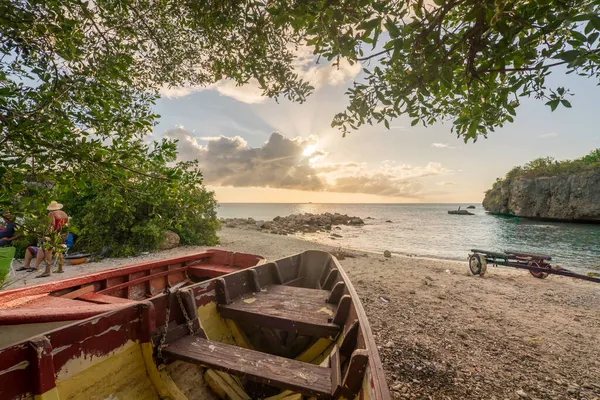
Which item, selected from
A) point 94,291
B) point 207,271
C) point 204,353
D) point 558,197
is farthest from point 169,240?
point 558,197

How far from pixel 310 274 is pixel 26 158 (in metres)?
5.51

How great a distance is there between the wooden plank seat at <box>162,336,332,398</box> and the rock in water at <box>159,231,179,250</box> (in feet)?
40.9

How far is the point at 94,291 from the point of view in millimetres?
4688

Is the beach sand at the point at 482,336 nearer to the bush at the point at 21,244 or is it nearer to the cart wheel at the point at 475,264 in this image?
the cart wheel at the point at 475,264

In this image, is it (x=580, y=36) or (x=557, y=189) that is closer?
(x=580, y=36)

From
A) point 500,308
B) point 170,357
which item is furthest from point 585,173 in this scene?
point 170,357

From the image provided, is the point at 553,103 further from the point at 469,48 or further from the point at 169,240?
the point at 169,240

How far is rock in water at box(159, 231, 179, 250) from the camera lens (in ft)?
45.7

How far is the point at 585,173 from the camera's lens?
4469 centimetres

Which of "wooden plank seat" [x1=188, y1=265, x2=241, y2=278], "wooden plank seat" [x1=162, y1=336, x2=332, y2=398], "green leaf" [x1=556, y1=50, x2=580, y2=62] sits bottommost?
"wooden plank seat" [x1=188, y1=265, x2=241, y2=278]

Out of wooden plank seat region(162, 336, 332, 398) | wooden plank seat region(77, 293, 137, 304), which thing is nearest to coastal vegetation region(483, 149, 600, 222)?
wooden plank seat region(162, 336, 332, 398)

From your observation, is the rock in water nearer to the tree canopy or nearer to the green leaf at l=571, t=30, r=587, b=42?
the tree canopy

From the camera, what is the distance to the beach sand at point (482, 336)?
3.95 m

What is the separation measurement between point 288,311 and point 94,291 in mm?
3660
